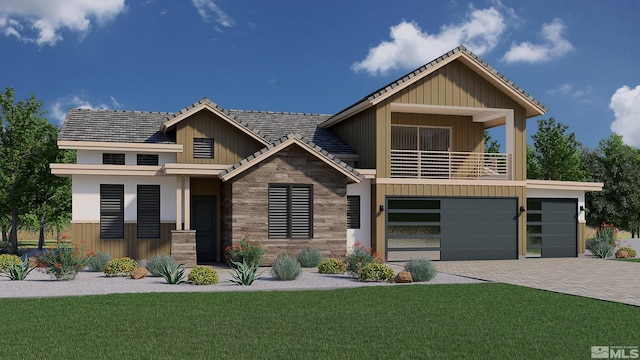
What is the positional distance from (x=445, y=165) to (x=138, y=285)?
1491cm

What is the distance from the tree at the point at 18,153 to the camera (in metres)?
27.8

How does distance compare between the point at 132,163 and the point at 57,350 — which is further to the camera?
the point at 132,163

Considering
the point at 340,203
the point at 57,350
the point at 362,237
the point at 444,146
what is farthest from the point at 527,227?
the point at 57,350

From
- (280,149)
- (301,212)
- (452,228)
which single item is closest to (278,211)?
(301,212)

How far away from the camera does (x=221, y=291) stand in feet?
45.2

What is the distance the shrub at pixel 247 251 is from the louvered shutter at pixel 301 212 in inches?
54.3

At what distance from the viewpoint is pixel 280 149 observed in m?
20.4

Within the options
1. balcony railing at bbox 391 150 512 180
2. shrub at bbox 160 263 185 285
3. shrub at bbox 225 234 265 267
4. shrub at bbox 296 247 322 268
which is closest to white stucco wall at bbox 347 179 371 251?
balcony railing at bbox 391 150 512 180

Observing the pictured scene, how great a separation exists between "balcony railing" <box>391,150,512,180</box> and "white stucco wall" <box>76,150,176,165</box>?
8476 millimetres

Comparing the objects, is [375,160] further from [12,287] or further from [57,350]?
[57,350]

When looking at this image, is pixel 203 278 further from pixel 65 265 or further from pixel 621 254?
pixel 621 254

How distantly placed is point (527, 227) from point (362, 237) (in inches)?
294

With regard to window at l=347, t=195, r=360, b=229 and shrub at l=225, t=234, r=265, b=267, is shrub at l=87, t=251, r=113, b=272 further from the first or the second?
window at l=347, t=195, r=360, b=229

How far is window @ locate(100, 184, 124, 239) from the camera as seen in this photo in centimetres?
2172
